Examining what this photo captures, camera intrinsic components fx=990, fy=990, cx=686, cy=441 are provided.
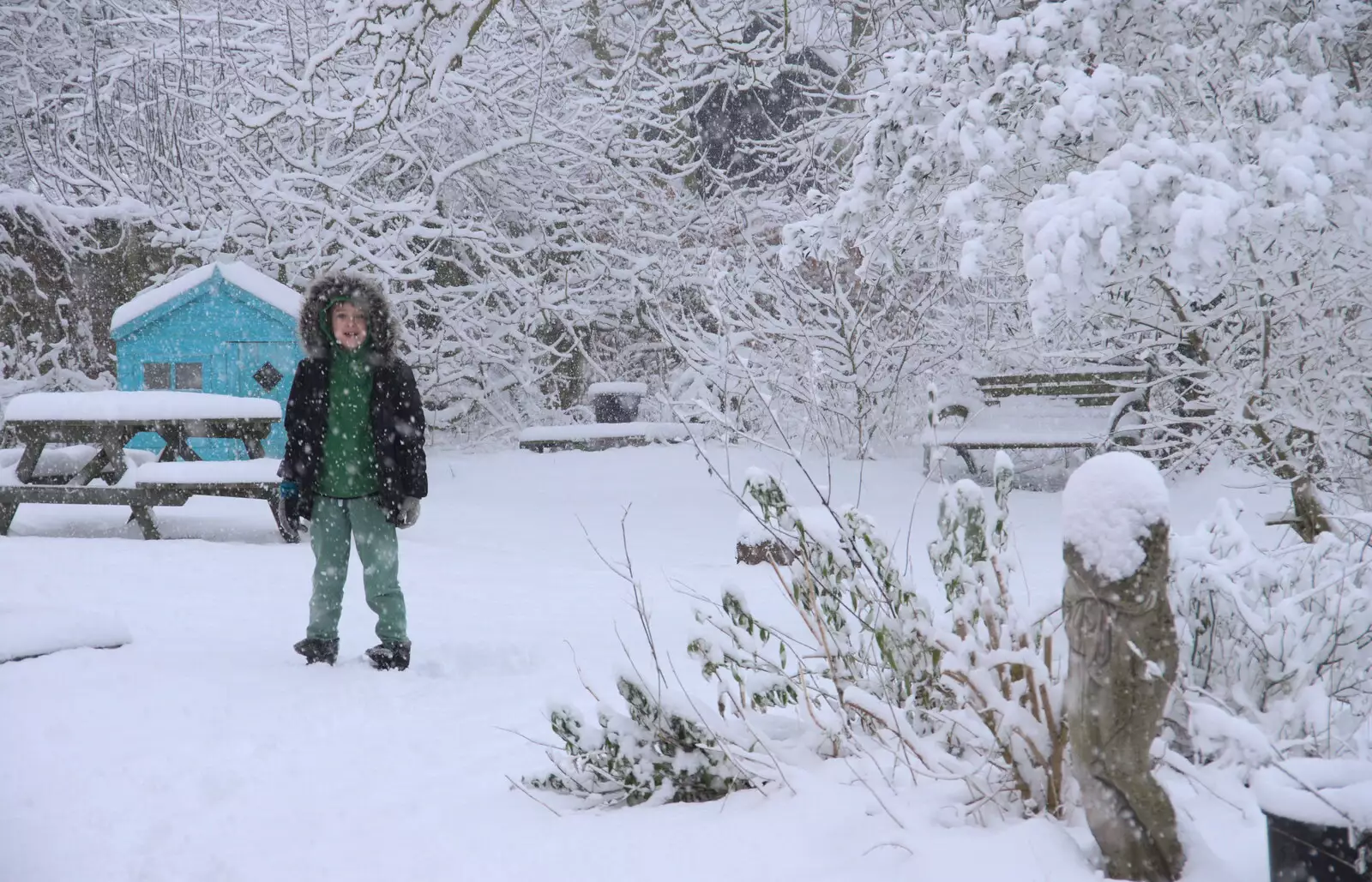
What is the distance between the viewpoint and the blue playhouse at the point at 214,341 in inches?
356

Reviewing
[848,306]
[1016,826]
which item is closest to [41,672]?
[1016,826]

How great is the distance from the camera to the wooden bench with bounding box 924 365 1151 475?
26.6 ft

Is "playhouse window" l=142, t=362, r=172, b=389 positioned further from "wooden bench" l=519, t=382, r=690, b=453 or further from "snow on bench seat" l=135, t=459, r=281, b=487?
"wooden bench" l=519, t=382, r=690, b=453

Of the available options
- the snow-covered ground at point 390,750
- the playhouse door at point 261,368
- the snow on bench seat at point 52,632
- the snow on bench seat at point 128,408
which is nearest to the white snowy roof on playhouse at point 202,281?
the playhouse door at point 261,368

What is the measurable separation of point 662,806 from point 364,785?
927 mm

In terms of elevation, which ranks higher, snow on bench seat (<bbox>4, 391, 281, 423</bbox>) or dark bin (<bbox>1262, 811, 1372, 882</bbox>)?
snow on bench seat (<bbox>4, 391, 281, 423</bbox>)

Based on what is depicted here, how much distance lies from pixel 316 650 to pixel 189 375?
6022 mm

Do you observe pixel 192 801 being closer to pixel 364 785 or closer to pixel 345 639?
pixel 364 785

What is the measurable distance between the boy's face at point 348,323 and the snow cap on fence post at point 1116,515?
10.9 feet

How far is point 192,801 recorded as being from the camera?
2664 millimetres

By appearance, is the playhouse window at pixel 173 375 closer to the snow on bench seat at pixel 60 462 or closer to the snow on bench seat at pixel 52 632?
the snow on bench seat at pixel 60 462

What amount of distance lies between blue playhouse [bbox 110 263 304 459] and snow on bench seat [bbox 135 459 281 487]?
2.21 meters

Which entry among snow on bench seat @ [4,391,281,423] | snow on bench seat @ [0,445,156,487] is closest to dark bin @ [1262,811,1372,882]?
snow on bench seat @ [4,391,281,423]

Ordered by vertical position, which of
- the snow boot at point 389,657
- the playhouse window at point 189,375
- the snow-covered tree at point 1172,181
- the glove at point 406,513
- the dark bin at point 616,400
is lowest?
the snow boot at point 389,657
